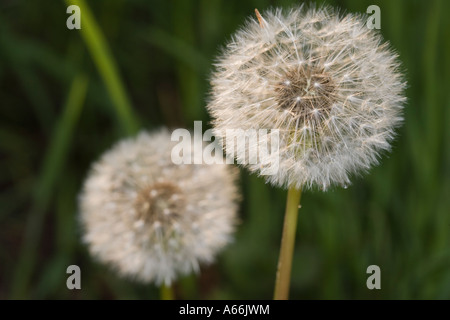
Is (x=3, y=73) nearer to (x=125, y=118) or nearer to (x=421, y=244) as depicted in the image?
(x=125, y=118)

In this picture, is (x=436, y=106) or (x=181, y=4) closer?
(x=436, y=106)

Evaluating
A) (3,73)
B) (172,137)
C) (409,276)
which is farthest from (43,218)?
(409,276)

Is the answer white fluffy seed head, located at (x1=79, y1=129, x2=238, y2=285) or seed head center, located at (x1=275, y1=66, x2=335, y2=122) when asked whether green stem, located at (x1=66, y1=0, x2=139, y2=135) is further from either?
seed head center, located at (x1=275, y1=66, x2=335, y2=122)

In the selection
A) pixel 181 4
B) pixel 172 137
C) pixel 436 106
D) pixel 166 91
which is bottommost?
pixel 172 137

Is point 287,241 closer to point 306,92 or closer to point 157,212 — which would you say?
point 306,92

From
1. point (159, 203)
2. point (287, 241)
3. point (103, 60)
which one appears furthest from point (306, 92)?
point (103, 60)

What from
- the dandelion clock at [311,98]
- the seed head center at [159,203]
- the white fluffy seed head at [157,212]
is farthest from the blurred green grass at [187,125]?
the dandelion clock at [311,98]
